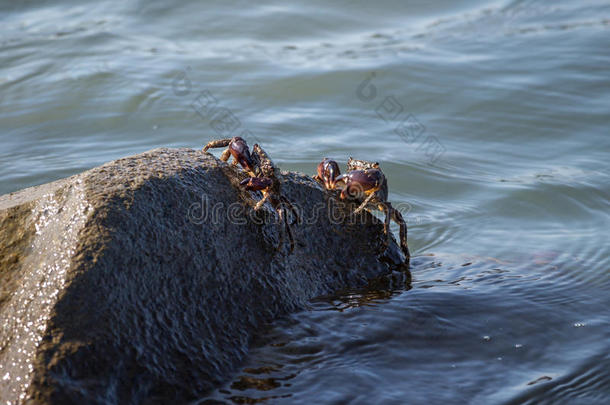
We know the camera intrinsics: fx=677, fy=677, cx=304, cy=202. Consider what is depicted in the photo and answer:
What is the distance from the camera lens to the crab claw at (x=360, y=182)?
12.7 feet

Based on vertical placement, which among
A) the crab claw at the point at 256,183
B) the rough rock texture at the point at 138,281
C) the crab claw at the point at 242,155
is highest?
the crab claw at the point at 242,155

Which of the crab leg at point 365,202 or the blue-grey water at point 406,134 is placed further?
the crab leg at point 365,202

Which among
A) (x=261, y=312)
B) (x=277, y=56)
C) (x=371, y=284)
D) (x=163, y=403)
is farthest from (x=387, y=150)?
(x=163, y=403)

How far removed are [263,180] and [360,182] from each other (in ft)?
2.32

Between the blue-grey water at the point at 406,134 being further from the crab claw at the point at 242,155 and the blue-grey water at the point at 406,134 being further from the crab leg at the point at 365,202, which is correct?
the crab claw at the point at 242,155

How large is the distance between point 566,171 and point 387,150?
202cm

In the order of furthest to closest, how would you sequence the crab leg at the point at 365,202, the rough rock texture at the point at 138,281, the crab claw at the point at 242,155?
the crab leg at the point at 365,202
the crab claw at the point at 242,155
the rough rock texture at the point at 138,281

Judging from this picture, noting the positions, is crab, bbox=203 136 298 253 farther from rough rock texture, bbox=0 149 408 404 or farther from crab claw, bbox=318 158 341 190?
crab claw, bbox=318 158 341 190

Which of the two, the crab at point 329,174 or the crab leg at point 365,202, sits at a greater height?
the crab at point 329,174

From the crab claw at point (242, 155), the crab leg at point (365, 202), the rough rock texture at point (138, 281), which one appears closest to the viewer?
the rough rock texture at point (138, 281)

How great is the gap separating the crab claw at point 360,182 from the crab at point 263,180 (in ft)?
1.42

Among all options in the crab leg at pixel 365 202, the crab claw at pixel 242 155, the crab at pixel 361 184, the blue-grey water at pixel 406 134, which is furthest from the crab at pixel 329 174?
the blue-grey water at pixel 406 134

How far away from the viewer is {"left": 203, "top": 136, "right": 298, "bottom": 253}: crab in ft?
11.1

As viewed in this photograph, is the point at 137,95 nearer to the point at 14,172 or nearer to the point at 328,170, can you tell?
the point at 14,172
